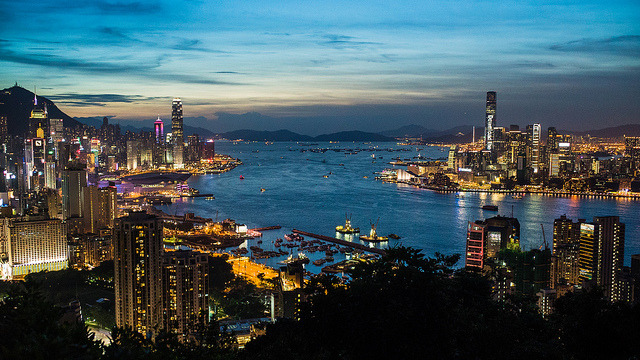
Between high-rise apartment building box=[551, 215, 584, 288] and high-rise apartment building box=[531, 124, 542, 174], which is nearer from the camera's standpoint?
high-rise apartment building box=[551, 215, 584, 288]

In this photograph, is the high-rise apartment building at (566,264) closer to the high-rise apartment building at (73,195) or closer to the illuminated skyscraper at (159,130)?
the high-rise apartment building at (73,195)

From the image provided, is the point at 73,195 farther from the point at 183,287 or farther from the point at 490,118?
the point at 490,118

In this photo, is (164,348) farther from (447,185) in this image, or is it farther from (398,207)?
(447,185)

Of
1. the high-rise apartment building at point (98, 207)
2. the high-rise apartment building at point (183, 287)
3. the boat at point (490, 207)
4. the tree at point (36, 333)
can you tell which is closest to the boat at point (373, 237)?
the boat at point (490, 207)

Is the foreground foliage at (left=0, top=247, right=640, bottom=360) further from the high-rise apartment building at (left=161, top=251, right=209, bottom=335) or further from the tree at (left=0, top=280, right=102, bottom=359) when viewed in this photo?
the high-rise apartment building at (left=161, top=251, right=209, bottom=335)

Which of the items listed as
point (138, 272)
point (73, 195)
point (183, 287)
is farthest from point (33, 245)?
point (183, 287)

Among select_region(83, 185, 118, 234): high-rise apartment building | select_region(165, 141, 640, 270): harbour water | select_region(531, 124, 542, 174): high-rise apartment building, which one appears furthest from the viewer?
select_region(531, 124, 542, 174): high-rise apartment building

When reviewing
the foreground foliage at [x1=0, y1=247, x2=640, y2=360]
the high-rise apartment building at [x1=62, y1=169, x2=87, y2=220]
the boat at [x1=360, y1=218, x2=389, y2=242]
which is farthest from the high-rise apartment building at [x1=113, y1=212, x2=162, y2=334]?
the high-rise apartment building at [x1=62, y1=169, x2=87, y2=220]
